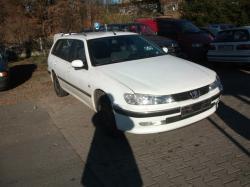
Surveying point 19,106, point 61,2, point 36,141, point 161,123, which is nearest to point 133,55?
point 161,123

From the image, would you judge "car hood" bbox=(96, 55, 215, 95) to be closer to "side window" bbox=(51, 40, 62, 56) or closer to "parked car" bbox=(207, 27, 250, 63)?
"side window" bbox=(51, 40, 62, 56)

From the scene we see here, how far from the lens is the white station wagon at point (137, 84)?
463cm

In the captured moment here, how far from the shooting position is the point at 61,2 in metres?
18.5

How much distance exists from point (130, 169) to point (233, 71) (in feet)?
22.5

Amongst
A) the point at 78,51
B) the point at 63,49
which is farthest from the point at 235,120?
the point at 63,49

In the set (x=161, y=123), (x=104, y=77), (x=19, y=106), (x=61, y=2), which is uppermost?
(x=61, y=2)

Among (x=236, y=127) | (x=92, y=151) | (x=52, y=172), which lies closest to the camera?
(x=52, y=172)

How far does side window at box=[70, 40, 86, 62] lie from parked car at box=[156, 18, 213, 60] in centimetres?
703

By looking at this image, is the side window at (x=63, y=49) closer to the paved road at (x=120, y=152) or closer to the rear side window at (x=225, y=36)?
the paved road at (x=120, y=152)

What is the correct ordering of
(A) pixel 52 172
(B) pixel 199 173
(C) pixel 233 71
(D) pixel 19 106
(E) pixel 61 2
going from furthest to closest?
(E) pixel 61 2
(C) pixel 233 71
(D) pixel 19 106
(A) pixel 52 172
(B) pixel 199 173

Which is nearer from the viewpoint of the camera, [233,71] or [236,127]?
[236,127]

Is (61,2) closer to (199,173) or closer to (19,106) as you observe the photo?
(19,106)

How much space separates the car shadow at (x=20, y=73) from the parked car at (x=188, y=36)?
232 inches

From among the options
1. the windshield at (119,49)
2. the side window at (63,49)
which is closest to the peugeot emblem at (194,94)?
the windshield at (119,49)
